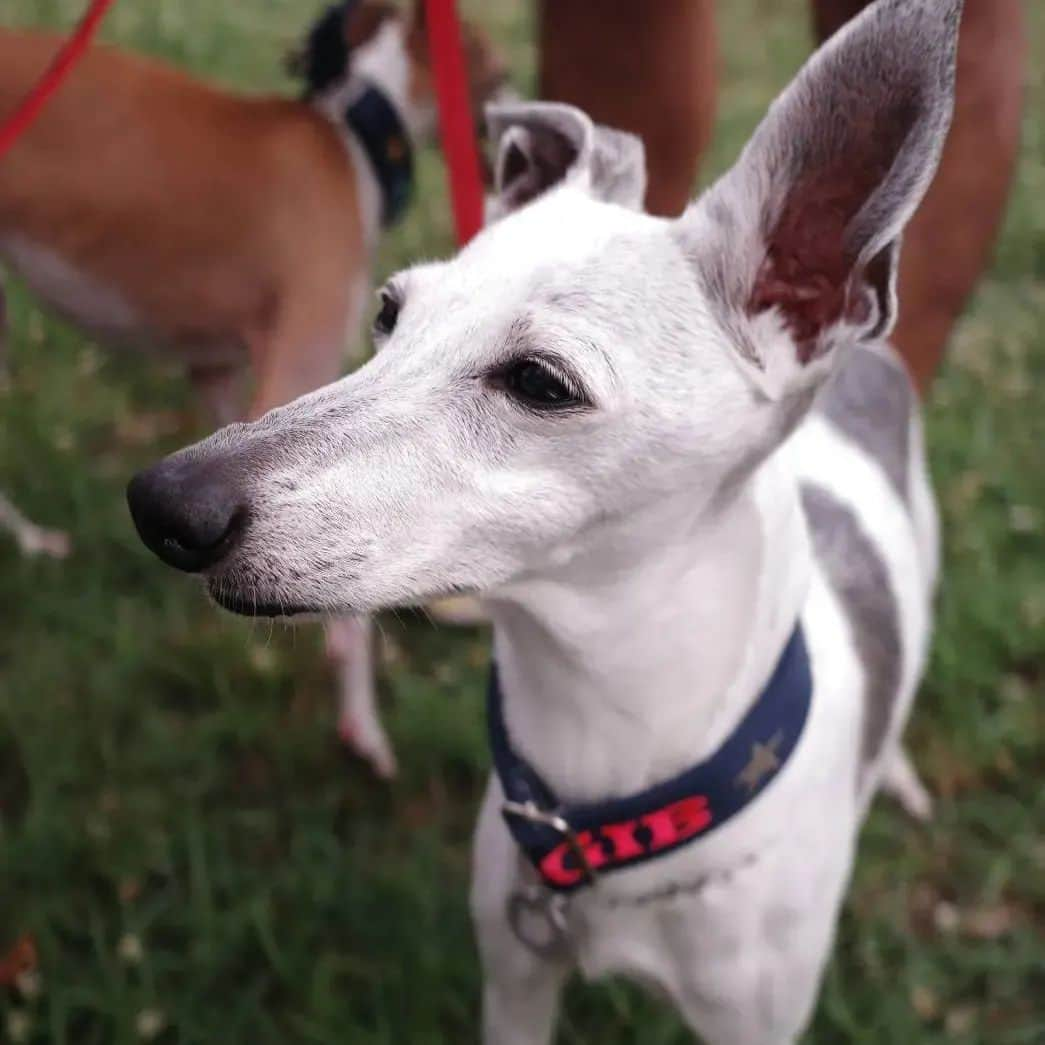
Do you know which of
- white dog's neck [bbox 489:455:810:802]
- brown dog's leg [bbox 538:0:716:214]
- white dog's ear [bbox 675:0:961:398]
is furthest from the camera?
brown dog's leg [bbox 538:0:716:214]

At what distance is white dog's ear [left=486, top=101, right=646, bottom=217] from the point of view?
1606 millimetres

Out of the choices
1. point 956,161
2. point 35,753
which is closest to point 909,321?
point 956,161

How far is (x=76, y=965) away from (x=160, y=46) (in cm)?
429

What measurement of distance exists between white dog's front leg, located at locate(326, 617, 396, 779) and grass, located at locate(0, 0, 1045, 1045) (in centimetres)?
6

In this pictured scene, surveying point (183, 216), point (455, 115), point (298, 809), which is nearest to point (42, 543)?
point (183, 216)

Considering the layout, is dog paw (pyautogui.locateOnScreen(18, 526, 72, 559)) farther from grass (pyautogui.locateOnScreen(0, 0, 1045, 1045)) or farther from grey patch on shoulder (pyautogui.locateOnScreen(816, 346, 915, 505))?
grey patch on shoulder (pyautogui.locateOnScreen(816, 346, 915, 505))

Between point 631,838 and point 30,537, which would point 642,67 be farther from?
point 30,537

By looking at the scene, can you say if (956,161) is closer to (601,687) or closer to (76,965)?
(601,687)

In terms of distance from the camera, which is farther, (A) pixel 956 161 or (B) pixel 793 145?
(A) pixel 956 161

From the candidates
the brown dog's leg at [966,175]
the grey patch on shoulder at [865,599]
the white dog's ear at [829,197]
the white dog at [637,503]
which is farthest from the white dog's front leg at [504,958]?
the brown dog's leg at [966,175]

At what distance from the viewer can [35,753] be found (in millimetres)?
2639

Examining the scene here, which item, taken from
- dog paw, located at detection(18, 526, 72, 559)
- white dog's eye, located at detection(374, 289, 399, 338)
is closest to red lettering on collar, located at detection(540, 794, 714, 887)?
white dog's eye, located at detection(374, 289, 399, 338)

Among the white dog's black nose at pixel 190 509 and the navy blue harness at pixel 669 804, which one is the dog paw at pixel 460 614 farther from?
the white dog's black nose at pixel 190 509

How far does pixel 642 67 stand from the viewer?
265 centimetres
